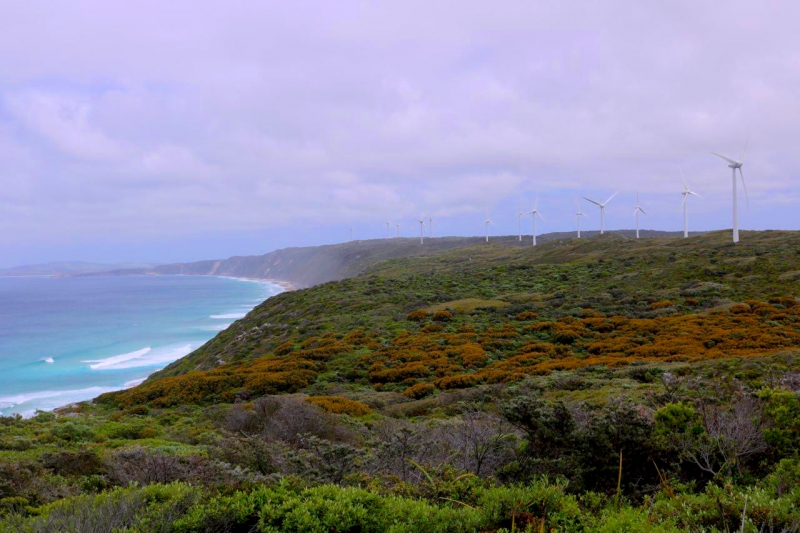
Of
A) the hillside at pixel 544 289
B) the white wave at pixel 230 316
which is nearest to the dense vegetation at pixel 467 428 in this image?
the hillside at pixel 544 289

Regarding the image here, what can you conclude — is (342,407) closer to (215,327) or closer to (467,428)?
(467,428)

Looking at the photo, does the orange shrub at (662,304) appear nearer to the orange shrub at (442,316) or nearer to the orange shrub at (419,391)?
the orange shrub at (442,316)

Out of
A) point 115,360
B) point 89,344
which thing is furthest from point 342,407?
point 89,344

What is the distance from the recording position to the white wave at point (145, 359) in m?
55.0

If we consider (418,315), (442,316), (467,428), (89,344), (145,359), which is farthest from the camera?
(89,344)

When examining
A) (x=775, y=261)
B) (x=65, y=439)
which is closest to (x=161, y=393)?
(x=65, y=439)

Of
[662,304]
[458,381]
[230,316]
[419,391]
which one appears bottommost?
[230,316]

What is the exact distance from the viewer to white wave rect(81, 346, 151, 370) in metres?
55.5

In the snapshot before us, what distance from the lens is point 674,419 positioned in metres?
7.19

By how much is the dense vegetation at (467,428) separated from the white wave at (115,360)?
924 inches

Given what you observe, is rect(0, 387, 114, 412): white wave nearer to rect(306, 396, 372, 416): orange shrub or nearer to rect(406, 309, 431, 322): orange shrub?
rect(406, 309, 431, 322): orange shrub

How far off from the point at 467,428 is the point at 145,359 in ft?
193

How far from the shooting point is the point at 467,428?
8.84m

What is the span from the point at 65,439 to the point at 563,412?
13.2 metres
